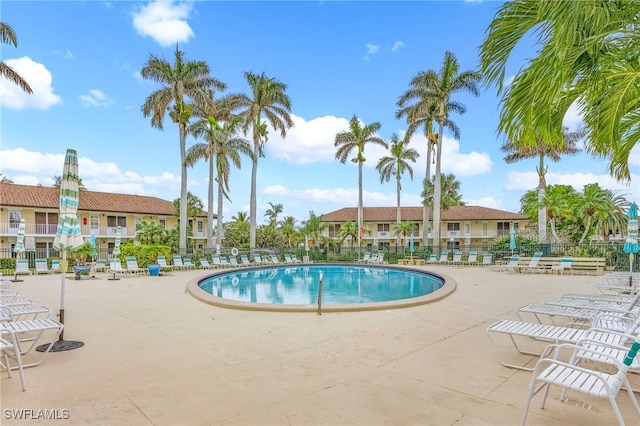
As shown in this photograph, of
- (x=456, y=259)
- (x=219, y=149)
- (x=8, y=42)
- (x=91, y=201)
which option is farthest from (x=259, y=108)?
(x=456, y=259)

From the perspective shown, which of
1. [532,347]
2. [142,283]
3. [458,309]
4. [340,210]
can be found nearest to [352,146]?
[340,210]

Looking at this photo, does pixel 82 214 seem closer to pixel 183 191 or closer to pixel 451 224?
pixel 183 191

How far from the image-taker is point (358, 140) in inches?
1328

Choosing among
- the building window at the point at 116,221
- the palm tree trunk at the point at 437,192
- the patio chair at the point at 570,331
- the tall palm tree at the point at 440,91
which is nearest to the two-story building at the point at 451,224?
the palm tree trunk at the point at 437,192

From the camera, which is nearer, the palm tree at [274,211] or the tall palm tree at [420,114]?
the tall palm tree at [420,114]

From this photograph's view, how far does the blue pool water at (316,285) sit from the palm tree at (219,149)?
8.70 metres

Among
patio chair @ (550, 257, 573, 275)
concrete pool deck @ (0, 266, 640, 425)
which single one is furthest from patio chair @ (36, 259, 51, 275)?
patio chair @ (550, 257, 573, 275)

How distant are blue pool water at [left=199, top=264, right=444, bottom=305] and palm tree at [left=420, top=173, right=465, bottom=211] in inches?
511

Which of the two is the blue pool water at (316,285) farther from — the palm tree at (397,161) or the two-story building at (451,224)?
the two-story building at (451,224)

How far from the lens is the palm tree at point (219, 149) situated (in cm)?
2575

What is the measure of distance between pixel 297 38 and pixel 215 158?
1505 cm

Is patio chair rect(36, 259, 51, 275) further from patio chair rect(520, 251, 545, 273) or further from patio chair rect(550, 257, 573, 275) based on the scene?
patio chair rect(550, 257, 573, 275)

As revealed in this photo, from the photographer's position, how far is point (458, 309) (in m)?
7.97

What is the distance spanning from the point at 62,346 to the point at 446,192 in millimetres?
36000
